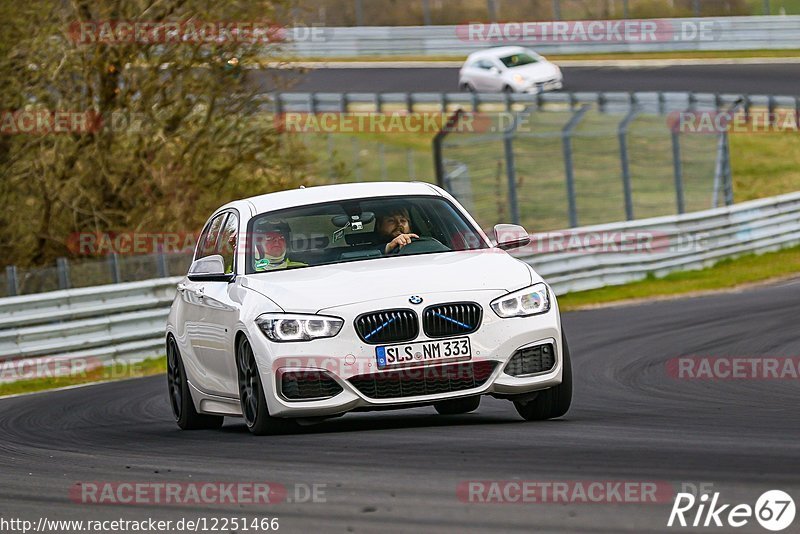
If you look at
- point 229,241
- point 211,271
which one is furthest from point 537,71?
point 211,271

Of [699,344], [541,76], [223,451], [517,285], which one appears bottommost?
[541,76]

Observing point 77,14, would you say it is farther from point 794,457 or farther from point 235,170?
point 794,457

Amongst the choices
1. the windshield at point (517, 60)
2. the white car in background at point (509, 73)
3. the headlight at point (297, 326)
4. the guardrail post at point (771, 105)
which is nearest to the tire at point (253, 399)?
the headlight at point (297, 326)

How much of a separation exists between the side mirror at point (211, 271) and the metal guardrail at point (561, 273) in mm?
8750

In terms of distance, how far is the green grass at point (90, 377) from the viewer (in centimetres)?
1828

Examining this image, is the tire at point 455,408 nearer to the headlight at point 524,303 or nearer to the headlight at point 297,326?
the headlight at point 524,303

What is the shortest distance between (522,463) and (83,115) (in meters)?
16.9

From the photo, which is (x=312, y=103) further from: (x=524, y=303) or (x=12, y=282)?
(x=524, y=303)

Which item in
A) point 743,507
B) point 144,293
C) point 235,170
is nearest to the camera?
point 743,507

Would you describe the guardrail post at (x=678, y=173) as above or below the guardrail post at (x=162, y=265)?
below

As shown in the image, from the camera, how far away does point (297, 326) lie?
29.7 ft

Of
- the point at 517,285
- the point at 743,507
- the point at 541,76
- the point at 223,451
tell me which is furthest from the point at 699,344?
the point at 541,76

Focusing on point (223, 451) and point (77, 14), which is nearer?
point (223, 451)

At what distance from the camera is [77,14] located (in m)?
23.1
